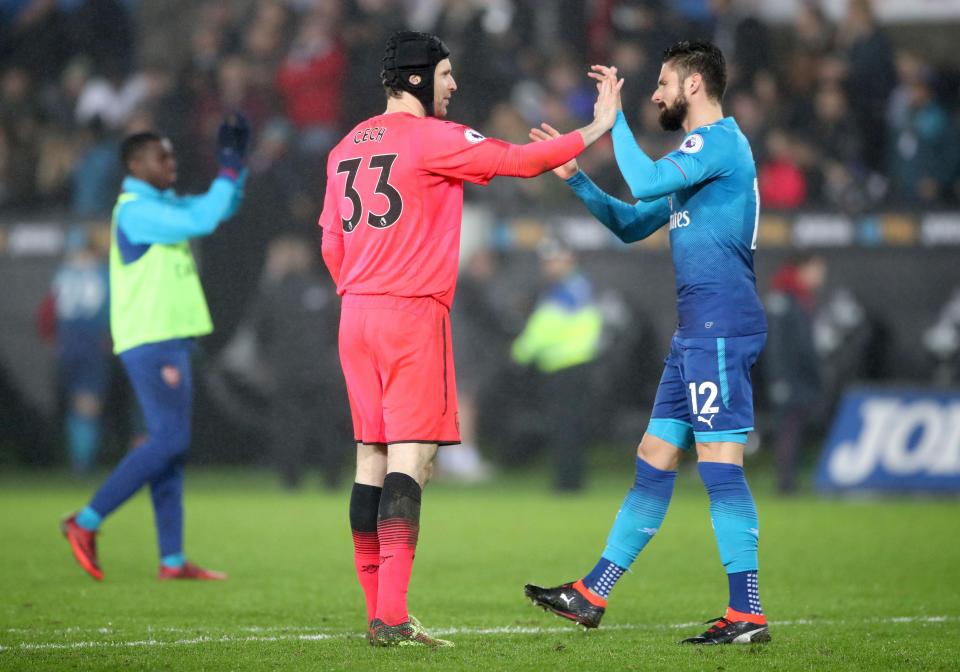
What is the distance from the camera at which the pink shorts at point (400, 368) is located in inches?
208

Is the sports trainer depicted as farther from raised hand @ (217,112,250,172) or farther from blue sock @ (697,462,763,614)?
blue sock @ (697,462,763,614)

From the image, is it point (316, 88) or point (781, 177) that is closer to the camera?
point (781, 177)

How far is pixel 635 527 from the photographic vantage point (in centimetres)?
573

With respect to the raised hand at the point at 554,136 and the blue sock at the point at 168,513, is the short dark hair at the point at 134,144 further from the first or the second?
the raised hand at the point at 554,136

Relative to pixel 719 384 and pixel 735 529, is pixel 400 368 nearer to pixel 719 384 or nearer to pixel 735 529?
pixel 719 384

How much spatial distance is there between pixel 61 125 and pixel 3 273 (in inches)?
105

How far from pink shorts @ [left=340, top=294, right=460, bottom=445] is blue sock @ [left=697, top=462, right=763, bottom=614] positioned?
41.7 inches

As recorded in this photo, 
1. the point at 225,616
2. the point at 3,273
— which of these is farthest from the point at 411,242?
the point at 3,273

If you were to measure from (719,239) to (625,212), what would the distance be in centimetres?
57

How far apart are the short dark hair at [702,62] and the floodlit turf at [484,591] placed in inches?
88.0

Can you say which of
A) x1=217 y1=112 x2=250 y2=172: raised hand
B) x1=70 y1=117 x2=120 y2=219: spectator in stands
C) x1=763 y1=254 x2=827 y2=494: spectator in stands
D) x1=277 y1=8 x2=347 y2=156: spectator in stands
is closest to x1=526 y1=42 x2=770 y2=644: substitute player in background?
x1=217 y1=112 x2=250 y2=172: raised hand

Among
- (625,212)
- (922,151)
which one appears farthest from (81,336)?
(625,212)

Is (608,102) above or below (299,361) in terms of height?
above

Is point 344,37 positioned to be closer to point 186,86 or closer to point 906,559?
point 186,86
